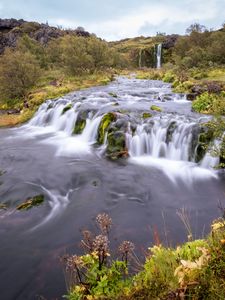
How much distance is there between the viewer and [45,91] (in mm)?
25453

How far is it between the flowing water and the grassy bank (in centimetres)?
392

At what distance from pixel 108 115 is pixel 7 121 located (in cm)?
914

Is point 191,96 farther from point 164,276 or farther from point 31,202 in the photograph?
point 164,276

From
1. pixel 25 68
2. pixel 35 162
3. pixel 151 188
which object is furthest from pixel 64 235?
pixel 25 68

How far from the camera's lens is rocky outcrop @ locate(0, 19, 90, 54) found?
223ft

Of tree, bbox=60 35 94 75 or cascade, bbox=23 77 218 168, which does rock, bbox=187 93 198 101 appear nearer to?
cascade, bbox=23 77 218 168

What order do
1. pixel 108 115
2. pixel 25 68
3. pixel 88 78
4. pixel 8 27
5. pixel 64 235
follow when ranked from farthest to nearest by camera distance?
1. pixel 8 27
2. pixel 88 78
3. pixel 25 68
4. pixel 108 115
5. pixel 64 235

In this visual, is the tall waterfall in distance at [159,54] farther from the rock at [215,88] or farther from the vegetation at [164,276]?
the vegetation at [164,276]

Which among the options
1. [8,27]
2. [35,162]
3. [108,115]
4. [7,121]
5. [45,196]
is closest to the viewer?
[45,196]

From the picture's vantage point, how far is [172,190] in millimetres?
9180

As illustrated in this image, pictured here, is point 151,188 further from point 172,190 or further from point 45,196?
point 45,196

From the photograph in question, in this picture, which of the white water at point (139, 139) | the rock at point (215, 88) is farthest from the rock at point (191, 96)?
the white water at point (139, 139)

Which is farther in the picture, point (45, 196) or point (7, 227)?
point (45, 196)

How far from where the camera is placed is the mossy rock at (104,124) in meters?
14.0
